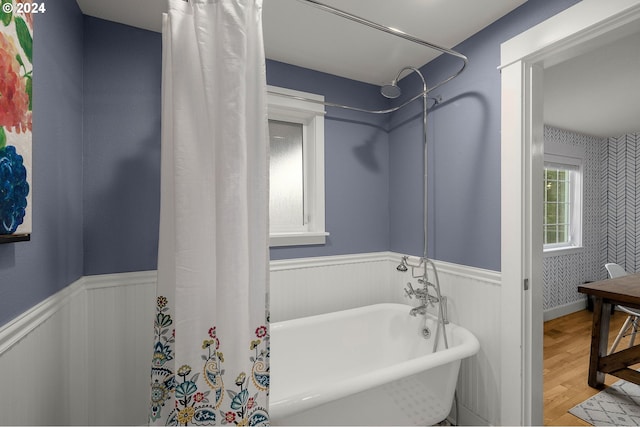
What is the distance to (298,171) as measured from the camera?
2.32 meters

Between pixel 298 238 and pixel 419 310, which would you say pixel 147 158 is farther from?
pixel 419 310

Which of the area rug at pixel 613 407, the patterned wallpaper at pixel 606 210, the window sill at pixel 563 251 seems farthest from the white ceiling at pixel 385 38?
the area rug at pixel 613 407

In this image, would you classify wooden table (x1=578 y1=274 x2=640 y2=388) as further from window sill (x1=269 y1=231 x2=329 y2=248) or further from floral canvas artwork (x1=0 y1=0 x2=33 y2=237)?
floral canvas artwork (x1=0 y1=0 x2=33 y2=237)

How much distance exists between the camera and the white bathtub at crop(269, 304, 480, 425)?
118 cm

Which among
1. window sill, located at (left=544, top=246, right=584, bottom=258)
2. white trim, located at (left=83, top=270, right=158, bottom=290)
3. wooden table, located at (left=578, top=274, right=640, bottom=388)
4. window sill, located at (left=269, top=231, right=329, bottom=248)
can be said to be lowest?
wooden table, located at (left=578, top=274, right=640, bottom=388)

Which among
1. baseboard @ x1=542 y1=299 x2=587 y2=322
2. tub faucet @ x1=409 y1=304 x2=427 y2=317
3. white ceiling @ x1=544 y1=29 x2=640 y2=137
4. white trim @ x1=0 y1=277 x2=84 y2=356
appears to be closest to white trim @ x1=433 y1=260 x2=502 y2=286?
tub faucet @ x1=409 y1=304 x2=427 y2=317

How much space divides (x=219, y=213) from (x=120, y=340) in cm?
125

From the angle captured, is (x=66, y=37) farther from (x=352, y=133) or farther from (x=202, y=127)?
(x=352, y=133)

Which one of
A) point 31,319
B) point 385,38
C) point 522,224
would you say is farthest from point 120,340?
point 385,38

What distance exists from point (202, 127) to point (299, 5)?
1.00 metres

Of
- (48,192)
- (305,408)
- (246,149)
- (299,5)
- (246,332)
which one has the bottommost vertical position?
(305,408)

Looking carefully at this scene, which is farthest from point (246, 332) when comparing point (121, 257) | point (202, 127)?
point (121, 257)

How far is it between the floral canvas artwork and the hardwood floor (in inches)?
111

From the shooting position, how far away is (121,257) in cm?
167
